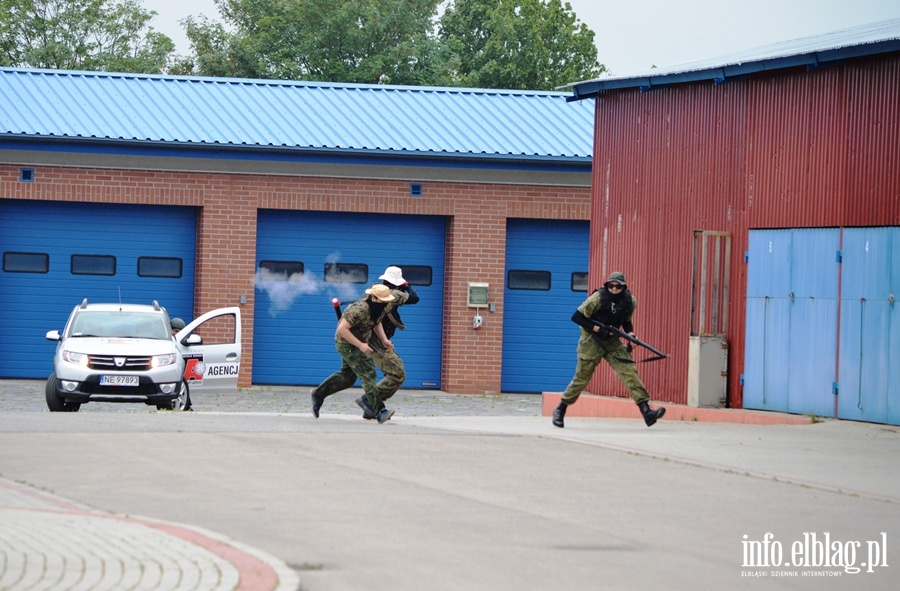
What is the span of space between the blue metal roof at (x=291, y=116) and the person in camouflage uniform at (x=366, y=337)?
9.79 metres

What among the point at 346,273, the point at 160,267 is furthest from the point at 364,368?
the point at 160,267

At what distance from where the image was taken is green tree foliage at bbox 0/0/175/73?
5522 cm

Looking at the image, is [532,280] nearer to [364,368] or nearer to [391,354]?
[391,354]

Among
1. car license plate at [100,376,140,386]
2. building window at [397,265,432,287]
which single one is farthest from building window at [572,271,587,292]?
car license plate at [100,376,140,386]

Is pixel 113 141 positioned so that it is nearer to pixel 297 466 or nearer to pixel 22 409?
pixel 22 409

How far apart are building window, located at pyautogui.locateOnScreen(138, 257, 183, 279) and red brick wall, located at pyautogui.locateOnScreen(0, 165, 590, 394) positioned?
15.1 inches

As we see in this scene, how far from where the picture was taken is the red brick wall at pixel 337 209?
1018 inches

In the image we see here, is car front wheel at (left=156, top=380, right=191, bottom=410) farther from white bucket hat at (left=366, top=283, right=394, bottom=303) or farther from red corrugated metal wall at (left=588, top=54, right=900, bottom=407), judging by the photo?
red corrugated metal wall at (left=588, top=54, right=900, bottom=407)

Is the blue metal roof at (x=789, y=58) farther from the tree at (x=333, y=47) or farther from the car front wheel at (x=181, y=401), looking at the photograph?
the tree at (x=333, y=47)

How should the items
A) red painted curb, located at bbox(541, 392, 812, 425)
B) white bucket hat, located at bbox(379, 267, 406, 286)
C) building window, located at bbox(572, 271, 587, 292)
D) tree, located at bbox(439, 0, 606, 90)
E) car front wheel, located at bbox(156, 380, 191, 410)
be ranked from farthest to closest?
tree, located at bbox(439, 0, 606, 90)
building window, located at bbox(572, 271, 587, 292)
car front wheel, located at bbox(156, 380, 191, 410)
red painted curb, located at bbox(541, 392, 812, 425)
white bucket hat, located at bbox(379, 267, 406, 286)

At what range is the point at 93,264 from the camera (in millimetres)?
26156

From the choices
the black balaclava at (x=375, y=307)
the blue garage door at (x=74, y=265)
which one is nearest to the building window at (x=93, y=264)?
the blue garage door at (x=74, y=265)

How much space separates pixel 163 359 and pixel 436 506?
10.4 meters

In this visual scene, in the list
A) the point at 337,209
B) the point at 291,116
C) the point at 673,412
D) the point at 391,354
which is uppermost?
the point at 291,116
